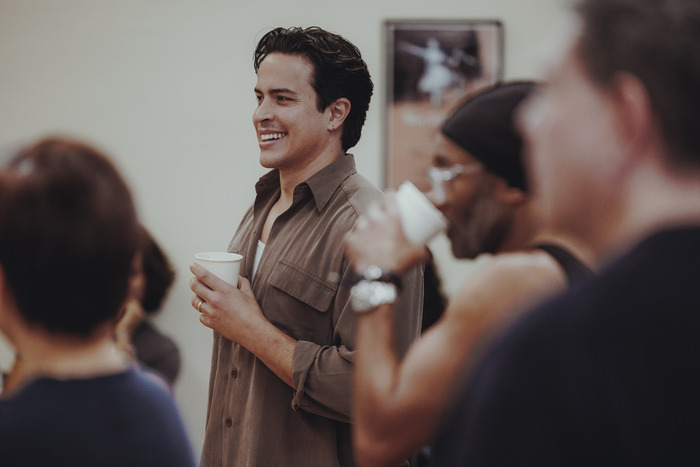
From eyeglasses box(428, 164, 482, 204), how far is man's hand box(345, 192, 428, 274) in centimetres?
6

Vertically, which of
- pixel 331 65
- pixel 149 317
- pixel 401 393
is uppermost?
pixel 331 65

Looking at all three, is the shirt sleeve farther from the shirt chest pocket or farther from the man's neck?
the man's neck

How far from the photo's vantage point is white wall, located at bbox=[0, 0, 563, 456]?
9.40 feet

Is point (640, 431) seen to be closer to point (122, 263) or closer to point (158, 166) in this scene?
point (122, 263)

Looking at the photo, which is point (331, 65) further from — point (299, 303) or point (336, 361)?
point (336, 361)

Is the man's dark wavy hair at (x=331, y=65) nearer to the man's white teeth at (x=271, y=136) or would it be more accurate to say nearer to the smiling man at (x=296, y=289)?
the smiling man at (x=296, y=289)

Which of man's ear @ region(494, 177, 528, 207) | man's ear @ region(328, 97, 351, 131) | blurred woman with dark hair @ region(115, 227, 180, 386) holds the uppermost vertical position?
man's ear @ region(328, 97, 351, 131)

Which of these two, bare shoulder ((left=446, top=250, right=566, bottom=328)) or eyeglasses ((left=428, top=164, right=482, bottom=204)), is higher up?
eyeglasses ((left=428, top=164, right=482, bottom=204))

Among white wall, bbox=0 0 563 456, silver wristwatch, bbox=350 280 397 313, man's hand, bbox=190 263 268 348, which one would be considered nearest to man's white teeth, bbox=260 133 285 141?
man's hand, bbox=190 263 268 348

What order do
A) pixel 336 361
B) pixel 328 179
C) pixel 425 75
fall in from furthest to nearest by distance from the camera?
1. pixel 425 75
2. pixel 328 179
3. pixel 336 361

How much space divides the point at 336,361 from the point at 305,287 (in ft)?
0.61

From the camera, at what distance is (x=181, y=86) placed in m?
2.89

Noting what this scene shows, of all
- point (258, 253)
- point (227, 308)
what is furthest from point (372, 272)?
point (258, 253)

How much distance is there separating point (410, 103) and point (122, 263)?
2240 mm
